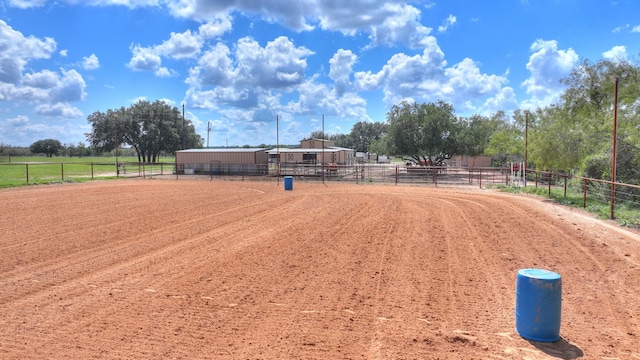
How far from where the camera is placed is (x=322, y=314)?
540cm

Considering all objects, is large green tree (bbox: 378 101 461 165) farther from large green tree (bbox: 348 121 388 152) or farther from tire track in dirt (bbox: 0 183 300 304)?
large green tree (bbox: 348 121 388 152)

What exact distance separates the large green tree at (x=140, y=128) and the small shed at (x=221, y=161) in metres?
26.3

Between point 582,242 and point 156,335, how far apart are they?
31.1 ft

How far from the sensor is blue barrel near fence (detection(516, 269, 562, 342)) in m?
4.59

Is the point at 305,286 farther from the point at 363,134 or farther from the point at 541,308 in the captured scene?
the point at 363,134

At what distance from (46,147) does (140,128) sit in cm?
8786

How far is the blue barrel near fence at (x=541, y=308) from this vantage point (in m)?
4.59

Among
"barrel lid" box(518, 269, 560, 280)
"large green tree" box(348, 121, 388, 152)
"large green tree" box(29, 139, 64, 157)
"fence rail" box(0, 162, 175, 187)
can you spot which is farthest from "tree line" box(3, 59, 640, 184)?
"large green tree" box(29, 139, 64, 157)

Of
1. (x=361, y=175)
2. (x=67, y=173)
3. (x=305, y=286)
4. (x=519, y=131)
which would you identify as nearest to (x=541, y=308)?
(x=305, y=286)

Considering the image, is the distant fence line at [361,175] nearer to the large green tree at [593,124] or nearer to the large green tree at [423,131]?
the large green tree at [593,124]

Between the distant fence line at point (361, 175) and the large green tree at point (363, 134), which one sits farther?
the large green tree at point (363, 134)

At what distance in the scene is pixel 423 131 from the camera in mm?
42625

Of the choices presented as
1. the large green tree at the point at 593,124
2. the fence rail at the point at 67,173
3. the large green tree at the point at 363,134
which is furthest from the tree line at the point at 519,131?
the large green tree at the point at 363,134

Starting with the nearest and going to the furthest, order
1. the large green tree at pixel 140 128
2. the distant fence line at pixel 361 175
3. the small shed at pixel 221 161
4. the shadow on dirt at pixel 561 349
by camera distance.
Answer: the shadow on dirt at pixel 561 349, the distant fence line at pixel 361 175, the small shed at pixel 221 161, the large green tree at pixel 140 128
